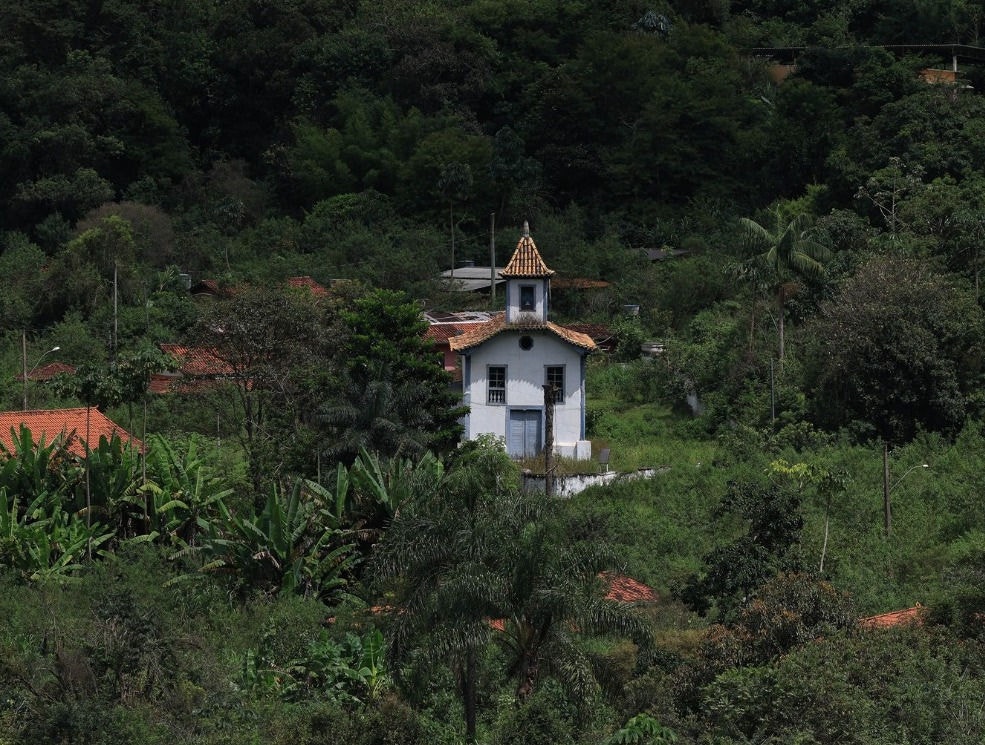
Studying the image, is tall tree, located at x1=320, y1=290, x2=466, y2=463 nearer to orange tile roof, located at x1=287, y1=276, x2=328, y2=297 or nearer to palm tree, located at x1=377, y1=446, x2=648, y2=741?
orange tile roof, located at x1=287, y1=276, x2=328, y2=297

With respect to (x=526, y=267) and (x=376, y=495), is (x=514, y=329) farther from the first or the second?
(x=376, y=495)

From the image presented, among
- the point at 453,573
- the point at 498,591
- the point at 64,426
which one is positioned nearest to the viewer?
the point at 498,591

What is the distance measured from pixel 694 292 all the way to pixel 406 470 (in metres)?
16.7

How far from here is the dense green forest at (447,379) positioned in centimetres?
1941

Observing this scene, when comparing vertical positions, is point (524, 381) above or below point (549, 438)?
above

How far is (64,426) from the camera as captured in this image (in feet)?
97.9

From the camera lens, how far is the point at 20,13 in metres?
57.9

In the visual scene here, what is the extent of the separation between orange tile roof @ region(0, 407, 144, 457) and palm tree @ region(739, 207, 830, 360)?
1220cm

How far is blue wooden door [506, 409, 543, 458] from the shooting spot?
1303 inches

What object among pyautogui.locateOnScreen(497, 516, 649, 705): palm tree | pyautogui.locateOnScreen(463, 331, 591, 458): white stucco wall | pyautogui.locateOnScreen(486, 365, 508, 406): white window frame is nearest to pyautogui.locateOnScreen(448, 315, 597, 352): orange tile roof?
pyautogui.locateOnScreen(463, 331, 591, 458): white stucco wall

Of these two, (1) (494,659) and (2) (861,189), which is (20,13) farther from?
(1) (494,659)

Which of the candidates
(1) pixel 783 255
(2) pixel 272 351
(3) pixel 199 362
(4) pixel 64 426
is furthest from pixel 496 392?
(4) pixel 64 426

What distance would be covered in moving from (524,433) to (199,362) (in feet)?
26.4

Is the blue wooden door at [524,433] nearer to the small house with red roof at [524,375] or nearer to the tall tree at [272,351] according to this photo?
the small house with red roof at [524,375]
